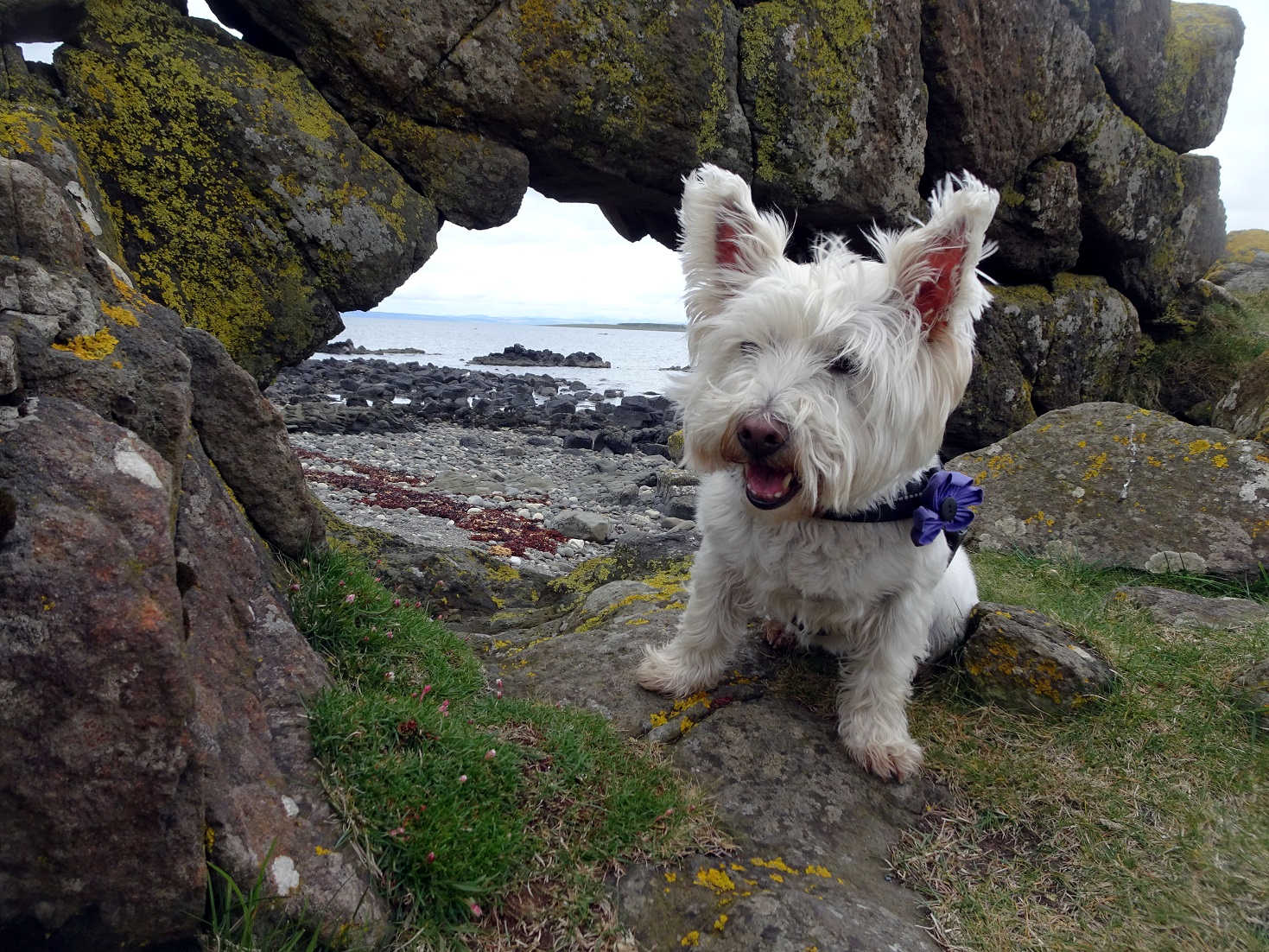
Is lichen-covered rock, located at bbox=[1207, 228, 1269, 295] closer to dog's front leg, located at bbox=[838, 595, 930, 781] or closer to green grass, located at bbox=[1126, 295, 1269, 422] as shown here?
green grass, located at bbox=[1126, 295, 1269, 422]

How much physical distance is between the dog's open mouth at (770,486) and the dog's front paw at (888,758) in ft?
4.44

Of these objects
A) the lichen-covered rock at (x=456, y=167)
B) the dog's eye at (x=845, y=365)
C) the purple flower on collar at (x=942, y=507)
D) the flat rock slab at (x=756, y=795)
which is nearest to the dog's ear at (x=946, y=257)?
the dog's eye at (x=845, y=365)

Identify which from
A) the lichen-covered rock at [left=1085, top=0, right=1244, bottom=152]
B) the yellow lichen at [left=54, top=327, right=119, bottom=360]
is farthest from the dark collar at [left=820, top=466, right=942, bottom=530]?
the lichen-covered rock at [left=1085, top=0, right=1244, bottom=152]

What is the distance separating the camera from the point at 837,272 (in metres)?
3.48

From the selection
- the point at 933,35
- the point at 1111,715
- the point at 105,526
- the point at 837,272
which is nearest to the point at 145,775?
the point at 105,526

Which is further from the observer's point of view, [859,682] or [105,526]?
[859,682]

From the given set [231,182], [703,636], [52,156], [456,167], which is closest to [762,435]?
[703,636]

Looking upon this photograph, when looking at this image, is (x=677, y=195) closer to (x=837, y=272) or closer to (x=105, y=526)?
(x=837, y=272)

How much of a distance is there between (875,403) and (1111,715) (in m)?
2.19

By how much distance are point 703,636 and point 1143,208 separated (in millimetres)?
13543

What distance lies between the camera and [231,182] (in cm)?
619

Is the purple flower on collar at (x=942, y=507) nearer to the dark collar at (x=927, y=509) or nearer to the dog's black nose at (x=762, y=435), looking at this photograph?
the dark collar at (x=927, y=509)

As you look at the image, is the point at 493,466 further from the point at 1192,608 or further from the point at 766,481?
the point at 766,481

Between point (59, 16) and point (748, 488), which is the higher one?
point (59, 16)
